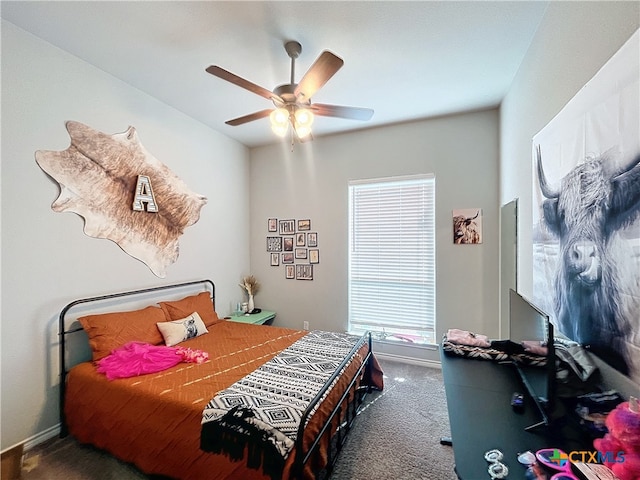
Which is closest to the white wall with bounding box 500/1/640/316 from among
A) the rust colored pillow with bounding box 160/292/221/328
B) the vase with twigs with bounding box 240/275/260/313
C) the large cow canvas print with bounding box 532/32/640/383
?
the large cow canvas print with bounding box 532/32/640/383

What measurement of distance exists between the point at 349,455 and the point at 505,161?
3013 mm

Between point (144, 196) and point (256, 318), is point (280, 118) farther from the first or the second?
point (256, 318)

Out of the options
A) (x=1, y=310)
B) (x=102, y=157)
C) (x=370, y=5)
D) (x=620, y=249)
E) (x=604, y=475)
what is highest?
(x=370, y=5)

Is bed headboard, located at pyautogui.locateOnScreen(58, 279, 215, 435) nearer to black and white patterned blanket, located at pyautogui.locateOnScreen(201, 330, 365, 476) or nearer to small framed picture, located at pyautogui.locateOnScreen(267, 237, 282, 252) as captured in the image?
black and white patterned blanket, located at pyautogui.locateOnScreen(201, 330, 365, 476)

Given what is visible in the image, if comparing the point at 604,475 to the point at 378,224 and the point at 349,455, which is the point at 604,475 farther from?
the point at 378,224

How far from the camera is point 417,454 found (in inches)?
77.7

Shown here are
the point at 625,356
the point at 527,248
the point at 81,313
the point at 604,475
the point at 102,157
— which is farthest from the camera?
the point at 102,157

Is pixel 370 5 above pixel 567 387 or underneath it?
above

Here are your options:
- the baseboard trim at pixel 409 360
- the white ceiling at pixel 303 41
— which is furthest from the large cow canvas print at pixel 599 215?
the baseboard trim at pixel 409 360

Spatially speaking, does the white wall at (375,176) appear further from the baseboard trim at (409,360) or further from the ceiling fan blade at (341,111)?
the ceiling fan blade at (341,111)

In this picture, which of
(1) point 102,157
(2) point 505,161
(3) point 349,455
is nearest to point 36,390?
(1) point 102,157

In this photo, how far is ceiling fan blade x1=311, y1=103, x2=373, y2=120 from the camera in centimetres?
214

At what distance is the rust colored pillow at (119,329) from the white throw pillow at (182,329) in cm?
7

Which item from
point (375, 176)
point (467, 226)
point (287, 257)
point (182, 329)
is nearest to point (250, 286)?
point (287, 257)
